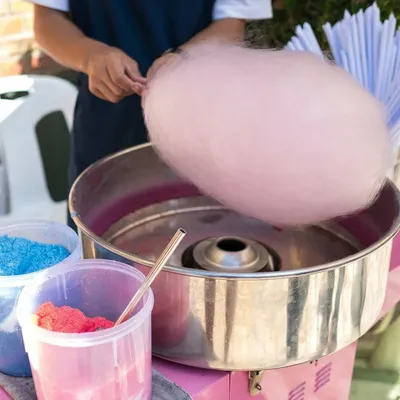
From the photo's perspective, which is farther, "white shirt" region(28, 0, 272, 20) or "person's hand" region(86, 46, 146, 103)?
"white shirt" region(28, 0, 272, 20)

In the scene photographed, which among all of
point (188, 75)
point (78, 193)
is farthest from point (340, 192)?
point (78, 193)

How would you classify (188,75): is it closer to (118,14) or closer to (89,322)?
(89,322)

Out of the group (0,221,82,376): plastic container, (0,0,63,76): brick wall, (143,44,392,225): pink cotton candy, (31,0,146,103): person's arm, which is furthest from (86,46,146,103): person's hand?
(0,0,63,76): brick wall

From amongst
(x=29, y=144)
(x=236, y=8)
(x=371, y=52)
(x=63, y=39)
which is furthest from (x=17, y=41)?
(x=371, y=52)

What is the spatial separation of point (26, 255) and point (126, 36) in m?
0.60

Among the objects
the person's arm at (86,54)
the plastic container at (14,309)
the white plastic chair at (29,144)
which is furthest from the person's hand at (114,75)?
the white plastic chair at (29,144)

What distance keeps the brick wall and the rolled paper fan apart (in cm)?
174

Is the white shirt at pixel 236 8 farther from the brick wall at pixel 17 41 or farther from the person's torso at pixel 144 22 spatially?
the brick wall at pixel 17 41

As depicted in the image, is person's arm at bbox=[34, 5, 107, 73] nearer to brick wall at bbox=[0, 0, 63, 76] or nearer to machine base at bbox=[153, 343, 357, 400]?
machine base at bbox=[153, 343, 357, 400]

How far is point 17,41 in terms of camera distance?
7.52 ft

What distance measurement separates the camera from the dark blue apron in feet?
3.61

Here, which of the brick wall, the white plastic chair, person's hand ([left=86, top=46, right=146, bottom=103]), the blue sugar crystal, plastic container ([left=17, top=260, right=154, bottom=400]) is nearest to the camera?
plastic container ([left=17, top=260, right=154, bottom=400])

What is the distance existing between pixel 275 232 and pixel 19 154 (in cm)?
98

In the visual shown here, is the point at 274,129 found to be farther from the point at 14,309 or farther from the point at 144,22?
the point at 144,22
